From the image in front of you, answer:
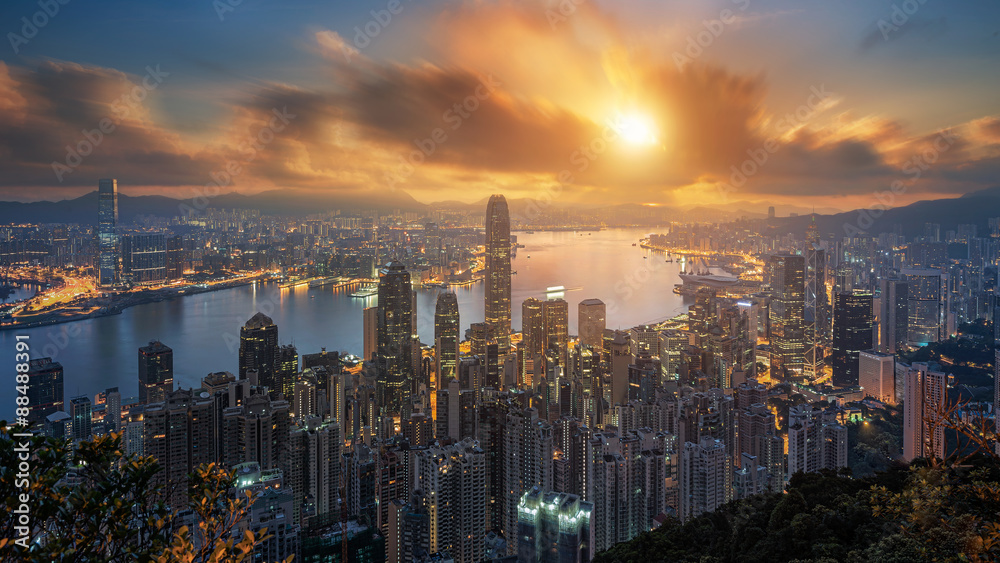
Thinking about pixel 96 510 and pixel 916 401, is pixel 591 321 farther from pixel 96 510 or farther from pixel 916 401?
pixel 96 510

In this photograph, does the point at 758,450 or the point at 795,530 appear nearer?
the point at 795,530

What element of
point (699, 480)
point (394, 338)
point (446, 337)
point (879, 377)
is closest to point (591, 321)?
point (446, 337)

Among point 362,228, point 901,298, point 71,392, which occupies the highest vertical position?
point 362,228

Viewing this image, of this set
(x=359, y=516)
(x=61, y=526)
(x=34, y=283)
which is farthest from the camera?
(x=34, y=283)

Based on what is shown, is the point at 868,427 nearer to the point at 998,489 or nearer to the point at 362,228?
the point at 998,489

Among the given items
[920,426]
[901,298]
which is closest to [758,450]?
[920,426]

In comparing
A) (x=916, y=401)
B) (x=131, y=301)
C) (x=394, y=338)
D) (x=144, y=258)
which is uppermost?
(x=144, y=258)

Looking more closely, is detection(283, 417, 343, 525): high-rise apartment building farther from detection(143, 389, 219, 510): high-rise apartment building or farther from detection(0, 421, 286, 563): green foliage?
detection(0, 421, 286, 563): green foliage
